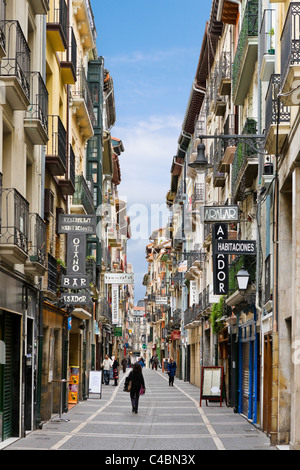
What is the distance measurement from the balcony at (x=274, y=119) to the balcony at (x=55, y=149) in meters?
6.58

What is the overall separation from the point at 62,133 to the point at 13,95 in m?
9.07

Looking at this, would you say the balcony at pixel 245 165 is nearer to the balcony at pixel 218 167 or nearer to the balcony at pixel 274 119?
the balcony at pixel 274 119

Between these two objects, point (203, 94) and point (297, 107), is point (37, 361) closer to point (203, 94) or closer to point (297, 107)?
point (297, 107)

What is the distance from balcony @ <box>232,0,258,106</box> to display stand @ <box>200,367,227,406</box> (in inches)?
351

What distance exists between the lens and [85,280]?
80.2 feet

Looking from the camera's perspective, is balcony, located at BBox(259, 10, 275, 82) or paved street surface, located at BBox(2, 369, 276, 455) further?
balcony, located at BBox(259, 10, 275, 82)

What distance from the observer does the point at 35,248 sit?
18562mm

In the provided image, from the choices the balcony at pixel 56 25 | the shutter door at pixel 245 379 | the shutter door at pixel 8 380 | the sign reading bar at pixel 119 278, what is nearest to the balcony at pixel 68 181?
the balcony at pixel 56 25

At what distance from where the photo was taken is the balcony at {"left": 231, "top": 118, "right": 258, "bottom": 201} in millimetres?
23156

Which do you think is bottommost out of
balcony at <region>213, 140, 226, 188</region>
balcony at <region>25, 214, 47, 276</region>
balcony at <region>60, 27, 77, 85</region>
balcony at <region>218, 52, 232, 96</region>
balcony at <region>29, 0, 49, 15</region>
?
balcony at <region>25, 214, 47, 276</region>

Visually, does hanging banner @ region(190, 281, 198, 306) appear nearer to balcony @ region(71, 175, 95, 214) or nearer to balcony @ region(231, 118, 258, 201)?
balcony @ region(71, 175, 95, 214)

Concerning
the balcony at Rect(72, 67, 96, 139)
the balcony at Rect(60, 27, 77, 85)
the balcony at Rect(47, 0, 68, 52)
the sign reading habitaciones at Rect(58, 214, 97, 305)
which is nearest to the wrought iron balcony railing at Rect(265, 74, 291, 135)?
the balcony at Rect(47, 0, 68, 52)

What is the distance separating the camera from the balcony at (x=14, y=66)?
1466 cm
